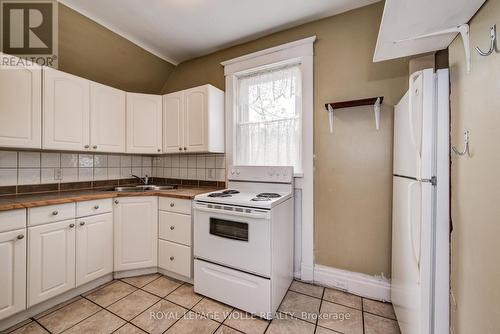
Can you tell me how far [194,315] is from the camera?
163 cm

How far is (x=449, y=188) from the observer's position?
0.96 metres

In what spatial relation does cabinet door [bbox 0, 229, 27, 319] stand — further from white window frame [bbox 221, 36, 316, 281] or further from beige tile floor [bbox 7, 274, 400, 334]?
white window frame [bbox 221, 36, 316, 281]

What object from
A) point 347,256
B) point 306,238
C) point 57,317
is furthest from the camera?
point 306,238

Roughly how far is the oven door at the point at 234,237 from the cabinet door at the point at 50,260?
106cm

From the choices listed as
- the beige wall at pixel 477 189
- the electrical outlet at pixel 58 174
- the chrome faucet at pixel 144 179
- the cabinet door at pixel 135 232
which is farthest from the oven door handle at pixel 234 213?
the electrical outlet at pixel 58 174

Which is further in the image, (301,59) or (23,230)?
(301,59)

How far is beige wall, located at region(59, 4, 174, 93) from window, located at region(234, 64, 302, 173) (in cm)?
128

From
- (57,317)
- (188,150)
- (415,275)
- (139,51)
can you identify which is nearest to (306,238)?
(415,275)

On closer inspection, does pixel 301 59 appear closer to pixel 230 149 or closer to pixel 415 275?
pixel 230 149

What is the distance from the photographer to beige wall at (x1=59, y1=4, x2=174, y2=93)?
1.98 m

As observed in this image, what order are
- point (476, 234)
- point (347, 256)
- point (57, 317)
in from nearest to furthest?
point (476, 234)
point (57, 317)
point (347, 256)

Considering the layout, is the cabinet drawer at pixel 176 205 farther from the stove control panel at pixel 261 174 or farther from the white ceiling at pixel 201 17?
the white ceiling at pixel 201 17

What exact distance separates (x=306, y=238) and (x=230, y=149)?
133 centimetres

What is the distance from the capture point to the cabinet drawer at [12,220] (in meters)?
1.44
